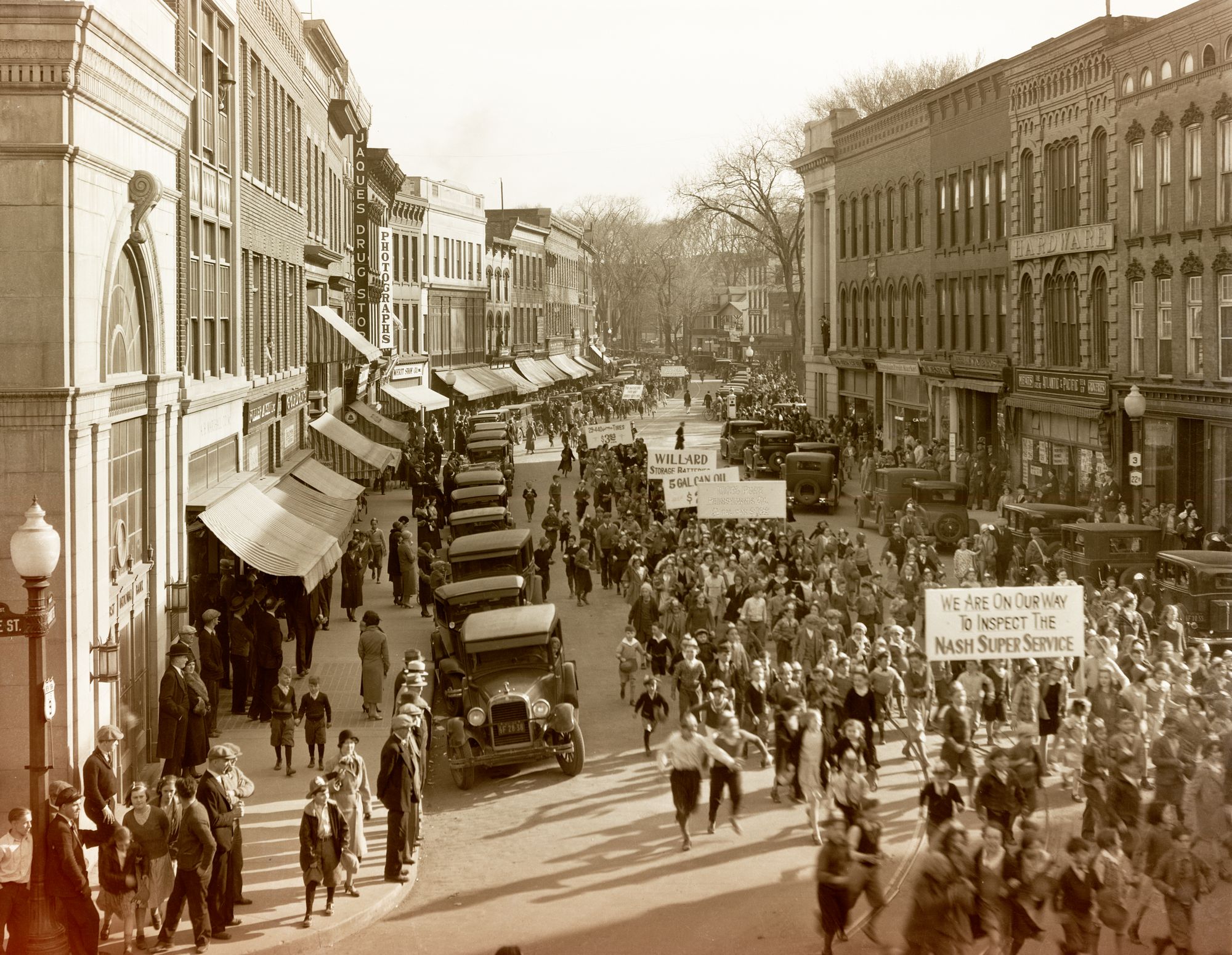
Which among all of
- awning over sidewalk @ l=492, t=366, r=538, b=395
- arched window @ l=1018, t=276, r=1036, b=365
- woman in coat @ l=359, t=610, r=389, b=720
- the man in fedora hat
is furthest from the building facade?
awning over sidewalk @ l=492, t=366, r=538, b=395

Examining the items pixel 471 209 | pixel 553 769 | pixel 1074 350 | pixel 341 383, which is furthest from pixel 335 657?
pixel 471 209

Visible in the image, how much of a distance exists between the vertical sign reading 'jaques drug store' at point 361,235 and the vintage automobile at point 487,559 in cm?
2680

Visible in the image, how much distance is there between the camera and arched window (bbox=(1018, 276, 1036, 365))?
163ft

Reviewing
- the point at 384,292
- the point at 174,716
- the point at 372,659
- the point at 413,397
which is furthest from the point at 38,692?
the point at 413,397

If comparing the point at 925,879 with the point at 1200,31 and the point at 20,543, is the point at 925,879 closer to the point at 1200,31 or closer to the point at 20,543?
the point at 20,543

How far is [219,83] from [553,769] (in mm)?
14170

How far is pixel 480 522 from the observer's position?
35094mm

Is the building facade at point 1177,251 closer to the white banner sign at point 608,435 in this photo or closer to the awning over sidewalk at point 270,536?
the white banner sign at point 608,435

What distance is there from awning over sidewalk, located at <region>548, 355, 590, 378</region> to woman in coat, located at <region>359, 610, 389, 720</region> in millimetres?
89181

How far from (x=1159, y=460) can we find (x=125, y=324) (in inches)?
1144

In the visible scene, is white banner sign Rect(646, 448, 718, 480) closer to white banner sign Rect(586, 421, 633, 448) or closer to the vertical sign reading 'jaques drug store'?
white banner sign Rect(586, 421, 633, 448)

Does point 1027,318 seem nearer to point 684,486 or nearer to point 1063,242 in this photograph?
point 1063,242

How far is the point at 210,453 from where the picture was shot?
83.8 feet

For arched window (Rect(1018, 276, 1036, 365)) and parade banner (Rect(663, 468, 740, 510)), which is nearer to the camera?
parade banner (Rect(663, 468, 740, 510))
